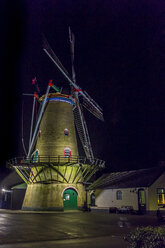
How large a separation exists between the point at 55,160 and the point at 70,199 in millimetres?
5223

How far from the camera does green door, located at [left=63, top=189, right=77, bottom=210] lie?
2867 cm

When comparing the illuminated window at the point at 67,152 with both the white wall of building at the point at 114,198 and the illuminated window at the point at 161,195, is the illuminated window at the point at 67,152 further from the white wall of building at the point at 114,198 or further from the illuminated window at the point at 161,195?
the illuminated window at the point at 161,195

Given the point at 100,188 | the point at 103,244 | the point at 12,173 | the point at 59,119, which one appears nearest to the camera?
the point at 103,244

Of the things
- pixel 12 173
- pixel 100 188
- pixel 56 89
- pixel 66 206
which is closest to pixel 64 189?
pixel 66 206

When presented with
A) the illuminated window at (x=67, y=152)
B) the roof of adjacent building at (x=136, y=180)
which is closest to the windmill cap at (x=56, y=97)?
the illuminated window at (x=67, y=152)

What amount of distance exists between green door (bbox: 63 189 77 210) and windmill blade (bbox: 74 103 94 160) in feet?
15.5

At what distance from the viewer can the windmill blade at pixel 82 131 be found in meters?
30.4

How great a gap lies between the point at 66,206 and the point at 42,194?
→ 326 cm

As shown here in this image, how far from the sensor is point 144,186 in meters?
26.5

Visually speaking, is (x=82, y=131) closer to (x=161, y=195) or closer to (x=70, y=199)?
(x=70, y=199)

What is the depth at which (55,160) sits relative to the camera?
2805 centimetres

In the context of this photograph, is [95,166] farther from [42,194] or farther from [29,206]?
[29,206]

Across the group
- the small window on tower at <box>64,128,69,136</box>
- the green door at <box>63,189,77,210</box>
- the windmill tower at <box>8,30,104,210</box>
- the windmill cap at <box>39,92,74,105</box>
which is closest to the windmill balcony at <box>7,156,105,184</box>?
the windmill tower at <box>8,30,104,210</box>

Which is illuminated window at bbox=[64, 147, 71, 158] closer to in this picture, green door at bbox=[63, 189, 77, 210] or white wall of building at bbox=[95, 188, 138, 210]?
green door at bbox=[63, 189, 77, 210]
